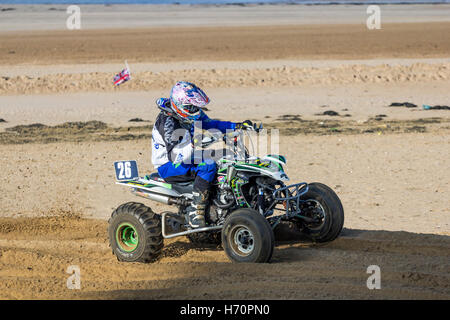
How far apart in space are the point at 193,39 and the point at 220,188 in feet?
105

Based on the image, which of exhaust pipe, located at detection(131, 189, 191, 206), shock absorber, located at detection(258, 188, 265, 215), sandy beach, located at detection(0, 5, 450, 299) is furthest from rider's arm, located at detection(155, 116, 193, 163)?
sandy beach, located at detection(0, 5, 450, 299)

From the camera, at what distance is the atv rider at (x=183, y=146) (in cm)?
814

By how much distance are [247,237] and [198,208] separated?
75 cm

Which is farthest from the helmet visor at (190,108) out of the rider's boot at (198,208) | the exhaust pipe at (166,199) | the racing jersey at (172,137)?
the exhaust pipe at (166,199)

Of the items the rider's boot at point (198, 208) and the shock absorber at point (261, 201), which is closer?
the shock absorber at point (261, 201)

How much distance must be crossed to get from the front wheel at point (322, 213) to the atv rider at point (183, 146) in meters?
1.07

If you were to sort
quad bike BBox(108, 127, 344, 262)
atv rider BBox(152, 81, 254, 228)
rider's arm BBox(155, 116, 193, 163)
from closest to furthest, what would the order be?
quad bike BBox(108, 127, 344, 262) → atv rider BBox(152, 81, 254, 228) → rider's arm BBox(155, 116, 193, 163)

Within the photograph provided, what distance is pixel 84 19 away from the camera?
2302 inches

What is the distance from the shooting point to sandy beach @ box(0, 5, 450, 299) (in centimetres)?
740

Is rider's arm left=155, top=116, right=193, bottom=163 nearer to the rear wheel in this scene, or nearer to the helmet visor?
the helmet visor

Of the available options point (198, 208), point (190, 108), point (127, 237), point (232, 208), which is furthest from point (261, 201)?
point (127, 237)

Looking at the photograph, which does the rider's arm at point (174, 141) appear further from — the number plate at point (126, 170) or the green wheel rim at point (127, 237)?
the green wheel rim at point (127, 237)

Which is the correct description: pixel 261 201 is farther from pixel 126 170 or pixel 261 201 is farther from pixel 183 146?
pixel 126 170
